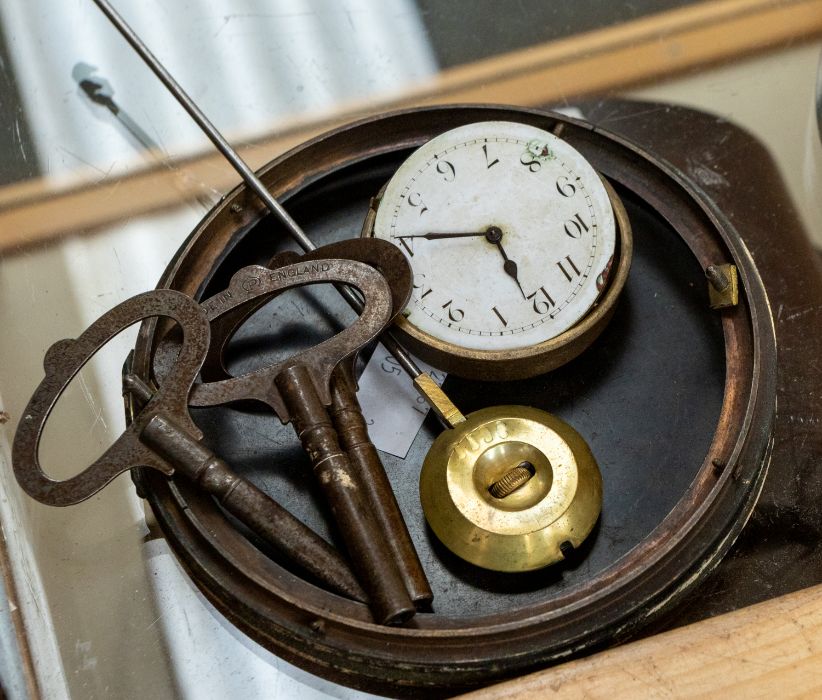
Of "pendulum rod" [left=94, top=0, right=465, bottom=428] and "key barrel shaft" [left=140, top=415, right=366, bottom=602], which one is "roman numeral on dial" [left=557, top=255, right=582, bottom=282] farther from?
"key barrel shaft" [left=140, top=415, right=366, bottom=602]

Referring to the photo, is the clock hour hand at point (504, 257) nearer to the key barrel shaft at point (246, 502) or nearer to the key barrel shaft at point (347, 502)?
the key barrel shaft at point (347, 502)

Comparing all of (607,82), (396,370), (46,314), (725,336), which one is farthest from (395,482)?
(607,82)

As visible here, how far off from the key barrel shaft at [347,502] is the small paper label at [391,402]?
0.13 metres

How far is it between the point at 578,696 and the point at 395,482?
1.11 feet

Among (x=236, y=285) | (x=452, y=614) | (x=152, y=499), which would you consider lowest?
(x=452, y=614)

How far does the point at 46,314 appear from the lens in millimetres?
1197

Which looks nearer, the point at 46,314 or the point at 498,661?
the point at 498,661

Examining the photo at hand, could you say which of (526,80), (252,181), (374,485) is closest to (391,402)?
(374,485)

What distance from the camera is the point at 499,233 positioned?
41.9 inches

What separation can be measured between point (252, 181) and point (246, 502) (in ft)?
1.30

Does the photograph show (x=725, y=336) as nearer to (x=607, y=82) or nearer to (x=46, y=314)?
(x=607, y=82)

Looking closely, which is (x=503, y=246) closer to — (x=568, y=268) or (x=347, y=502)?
A: (x=568, y=268)

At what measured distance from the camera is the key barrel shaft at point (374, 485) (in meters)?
0.92

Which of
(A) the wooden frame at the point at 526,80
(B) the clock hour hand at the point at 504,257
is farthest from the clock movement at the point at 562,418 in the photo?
(A) the wooden frame at the point at 526,80
